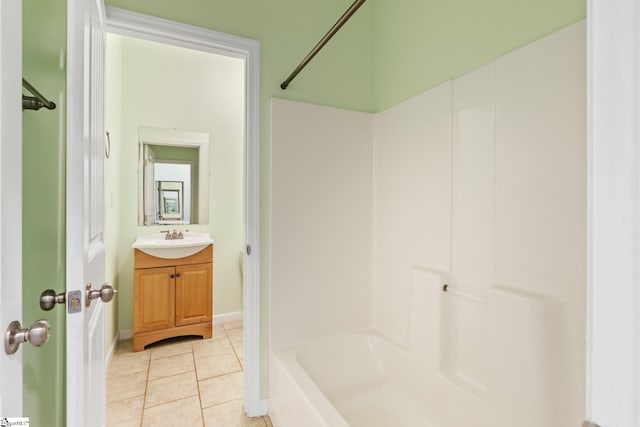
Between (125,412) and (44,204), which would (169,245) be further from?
(44,204)

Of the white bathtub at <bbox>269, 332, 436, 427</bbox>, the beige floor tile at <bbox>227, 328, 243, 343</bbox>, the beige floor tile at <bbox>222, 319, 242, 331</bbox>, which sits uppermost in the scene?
the white bathtub at <bbox>269, 332, 436, 427</bbox>

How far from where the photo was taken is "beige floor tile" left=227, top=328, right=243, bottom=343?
2.74m

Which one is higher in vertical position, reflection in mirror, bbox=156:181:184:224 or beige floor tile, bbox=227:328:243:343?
reflection in mirror, bbox=156:181:184:224

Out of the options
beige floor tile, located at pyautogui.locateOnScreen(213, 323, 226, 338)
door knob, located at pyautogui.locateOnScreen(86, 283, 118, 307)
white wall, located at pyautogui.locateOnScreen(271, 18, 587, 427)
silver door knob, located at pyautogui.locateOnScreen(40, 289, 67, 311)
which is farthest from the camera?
beige floor tile, located at pyautogui.locateOnScreen(213, 323, 226, 338)

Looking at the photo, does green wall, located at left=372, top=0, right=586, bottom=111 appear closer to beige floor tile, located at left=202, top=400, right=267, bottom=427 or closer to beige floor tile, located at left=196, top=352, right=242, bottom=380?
beige floor tile, located at left=202, top=400, right=267, bottom=427

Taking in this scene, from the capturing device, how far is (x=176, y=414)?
1.75 meters

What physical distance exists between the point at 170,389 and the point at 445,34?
2.70 m

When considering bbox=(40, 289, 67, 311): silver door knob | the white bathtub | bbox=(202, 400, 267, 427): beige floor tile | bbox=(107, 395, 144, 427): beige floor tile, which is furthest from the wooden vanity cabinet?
bbox=(40, 289, 67, 311): silver door knob

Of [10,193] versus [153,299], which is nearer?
[10,193]

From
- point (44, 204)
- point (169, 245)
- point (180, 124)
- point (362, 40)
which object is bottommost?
point (169, 245)

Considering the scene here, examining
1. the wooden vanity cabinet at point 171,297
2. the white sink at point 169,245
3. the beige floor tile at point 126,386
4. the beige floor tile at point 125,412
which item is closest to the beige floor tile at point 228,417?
the beige floor tile at point 125,412

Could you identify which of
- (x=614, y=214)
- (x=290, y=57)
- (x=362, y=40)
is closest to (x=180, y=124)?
(x=290, y=57)

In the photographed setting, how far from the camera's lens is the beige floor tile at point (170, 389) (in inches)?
73.9

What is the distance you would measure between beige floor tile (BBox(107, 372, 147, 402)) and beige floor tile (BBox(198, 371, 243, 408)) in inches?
15.2
